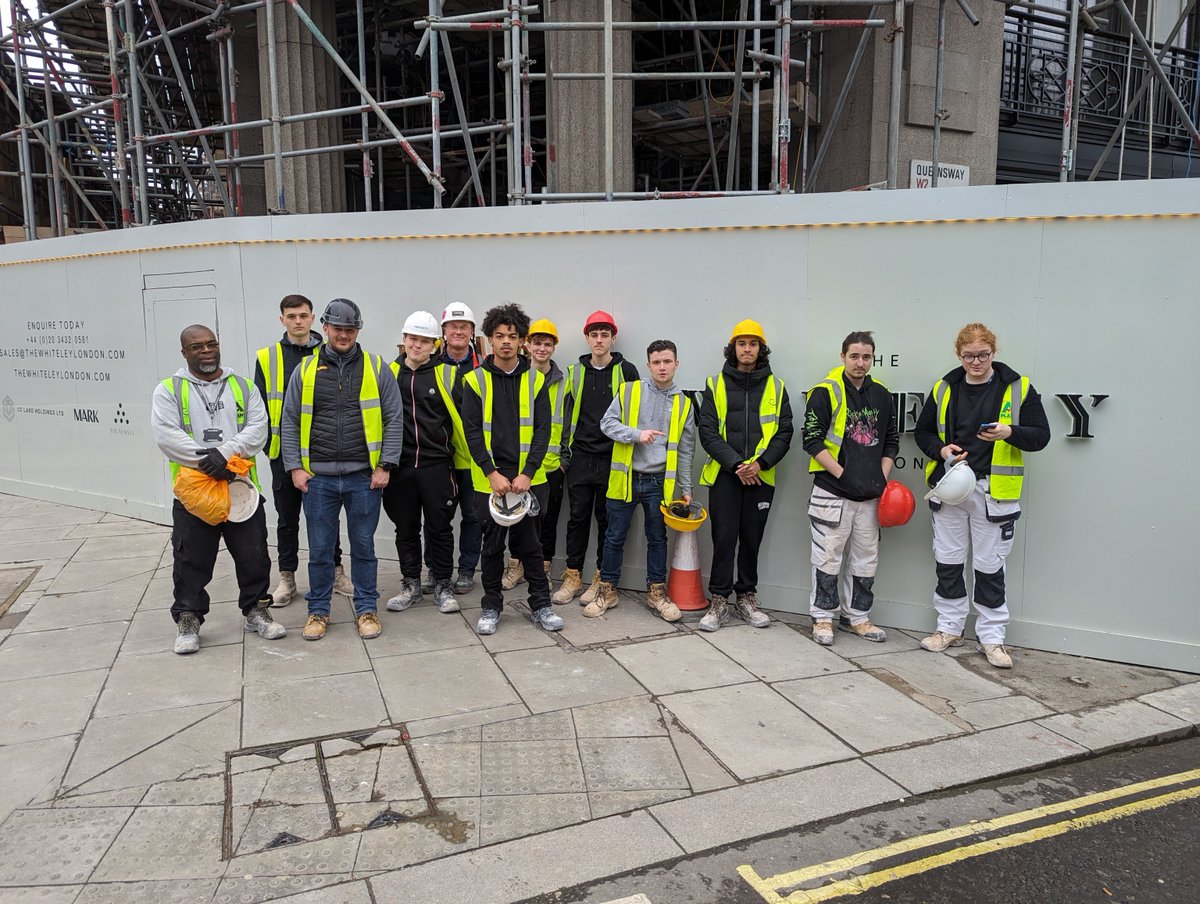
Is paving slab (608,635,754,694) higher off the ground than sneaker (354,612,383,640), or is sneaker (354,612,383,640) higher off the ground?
sneaker (354,612,383,640)

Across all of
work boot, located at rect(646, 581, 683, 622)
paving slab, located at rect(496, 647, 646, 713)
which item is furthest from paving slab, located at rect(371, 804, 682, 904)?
work boot, located at rect(646, 581, 683, 622)

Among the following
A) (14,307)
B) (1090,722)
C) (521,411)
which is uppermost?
(14,307)

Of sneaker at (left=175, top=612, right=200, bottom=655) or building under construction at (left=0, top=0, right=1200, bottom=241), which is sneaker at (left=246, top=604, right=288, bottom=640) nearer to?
sneaker at (left=175, top=612, right=200, bottom=655)

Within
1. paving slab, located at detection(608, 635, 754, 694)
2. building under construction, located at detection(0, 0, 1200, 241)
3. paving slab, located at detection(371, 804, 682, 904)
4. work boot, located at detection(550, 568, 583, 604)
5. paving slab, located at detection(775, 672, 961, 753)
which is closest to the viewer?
paving slab, located at detection(371, 804, 682, 904)

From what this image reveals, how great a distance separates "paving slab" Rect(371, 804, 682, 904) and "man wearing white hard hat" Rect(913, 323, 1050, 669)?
2810 millimetres

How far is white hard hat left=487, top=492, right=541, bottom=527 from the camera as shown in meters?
5.18

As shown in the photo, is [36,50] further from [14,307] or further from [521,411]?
[521,411]

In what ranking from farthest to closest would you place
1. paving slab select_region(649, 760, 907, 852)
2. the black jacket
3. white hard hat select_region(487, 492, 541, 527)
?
the black jacket, white hard hat select_region(487, 492, 541, 527), paving slab select_region(649, 760, 907, 852)

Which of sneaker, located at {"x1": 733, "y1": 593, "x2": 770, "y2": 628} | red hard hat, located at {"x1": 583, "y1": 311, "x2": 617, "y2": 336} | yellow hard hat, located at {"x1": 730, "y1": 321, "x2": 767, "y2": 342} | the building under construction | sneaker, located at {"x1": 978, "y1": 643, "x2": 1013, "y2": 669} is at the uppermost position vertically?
the building under construction

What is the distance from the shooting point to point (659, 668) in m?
4.92

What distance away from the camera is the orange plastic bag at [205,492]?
485 cm

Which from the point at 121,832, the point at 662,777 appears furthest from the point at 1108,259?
the point at 121,832

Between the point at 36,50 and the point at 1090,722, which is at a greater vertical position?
the point at 36,50

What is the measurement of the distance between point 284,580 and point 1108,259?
5.78m
